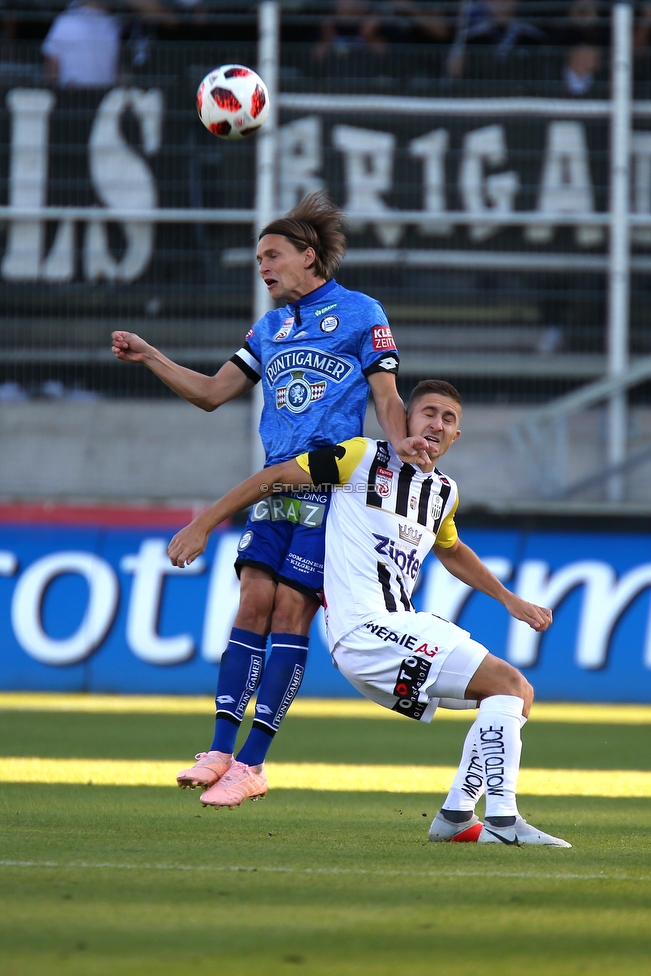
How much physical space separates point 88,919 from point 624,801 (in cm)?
325

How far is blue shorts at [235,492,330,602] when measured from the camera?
502cm

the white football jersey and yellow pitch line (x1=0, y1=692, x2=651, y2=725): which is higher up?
the white football jersey

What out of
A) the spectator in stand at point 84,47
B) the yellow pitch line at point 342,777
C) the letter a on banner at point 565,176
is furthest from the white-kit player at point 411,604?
the spectator in stand at point 84,47

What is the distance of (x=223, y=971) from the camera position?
104 inches

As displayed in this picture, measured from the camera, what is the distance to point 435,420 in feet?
15.5

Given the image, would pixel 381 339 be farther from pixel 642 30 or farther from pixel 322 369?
pixel 642 30

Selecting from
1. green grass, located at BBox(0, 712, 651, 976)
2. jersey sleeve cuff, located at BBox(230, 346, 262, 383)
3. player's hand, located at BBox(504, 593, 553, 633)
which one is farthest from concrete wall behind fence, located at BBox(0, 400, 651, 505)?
player's hand, located at BBox(504, 593, 553, 633)

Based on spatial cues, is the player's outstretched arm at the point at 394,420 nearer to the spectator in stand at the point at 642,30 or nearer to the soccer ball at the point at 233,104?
the soccer ball at the point at 233,104

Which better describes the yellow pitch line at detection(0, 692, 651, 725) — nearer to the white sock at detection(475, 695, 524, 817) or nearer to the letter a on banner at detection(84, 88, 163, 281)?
the letter a on banner at detection(84, 88, 163, 281)

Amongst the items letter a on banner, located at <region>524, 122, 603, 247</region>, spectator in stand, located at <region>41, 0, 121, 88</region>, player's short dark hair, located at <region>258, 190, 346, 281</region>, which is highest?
spectator in stand, located at <region>41, 0, 121, 88</region>

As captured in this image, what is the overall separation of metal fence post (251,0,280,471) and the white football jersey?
7337 mm

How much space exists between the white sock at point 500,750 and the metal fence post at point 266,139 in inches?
307

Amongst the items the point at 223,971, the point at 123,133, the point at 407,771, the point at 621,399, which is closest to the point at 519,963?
the point at 223,971

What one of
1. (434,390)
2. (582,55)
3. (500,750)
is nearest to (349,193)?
(582,55)
